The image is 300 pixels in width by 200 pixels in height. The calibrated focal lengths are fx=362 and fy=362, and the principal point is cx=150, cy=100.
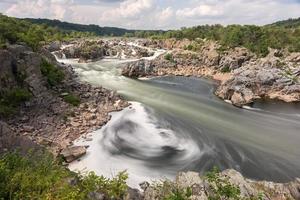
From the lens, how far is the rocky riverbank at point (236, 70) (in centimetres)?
5188

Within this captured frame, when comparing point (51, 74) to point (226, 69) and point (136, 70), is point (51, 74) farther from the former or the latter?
point (226, 69)

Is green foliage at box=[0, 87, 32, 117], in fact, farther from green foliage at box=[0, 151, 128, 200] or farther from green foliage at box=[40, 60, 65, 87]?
green foliage at box=[0, 151, 128, 200]

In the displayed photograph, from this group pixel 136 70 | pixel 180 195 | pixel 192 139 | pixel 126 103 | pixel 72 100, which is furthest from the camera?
pixel 136 70

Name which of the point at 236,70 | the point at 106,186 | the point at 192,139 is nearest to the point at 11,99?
the point at 192,139

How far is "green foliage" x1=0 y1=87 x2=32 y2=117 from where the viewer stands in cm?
3145

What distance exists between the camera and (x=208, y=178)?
56.3ft

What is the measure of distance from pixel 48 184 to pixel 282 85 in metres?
47.9

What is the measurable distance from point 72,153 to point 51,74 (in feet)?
59.3

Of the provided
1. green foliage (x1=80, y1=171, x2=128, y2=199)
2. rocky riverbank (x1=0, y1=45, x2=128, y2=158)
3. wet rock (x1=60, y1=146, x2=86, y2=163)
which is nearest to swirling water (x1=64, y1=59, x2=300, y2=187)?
wet rock (x1=60, y1=146, x2=86, y2=163)

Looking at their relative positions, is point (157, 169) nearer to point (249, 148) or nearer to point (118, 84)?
point (249, 148)

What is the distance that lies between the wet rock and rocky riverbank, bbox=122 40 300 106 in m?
26.1

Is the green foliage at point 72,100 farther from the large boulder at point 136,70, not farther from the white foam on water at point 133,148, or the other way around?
the large boulder at point 136,70

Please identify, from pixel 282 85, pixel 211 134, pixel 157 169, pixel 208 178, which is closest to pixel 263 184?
pixel 208 178

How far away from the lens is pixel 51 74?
138 ft
